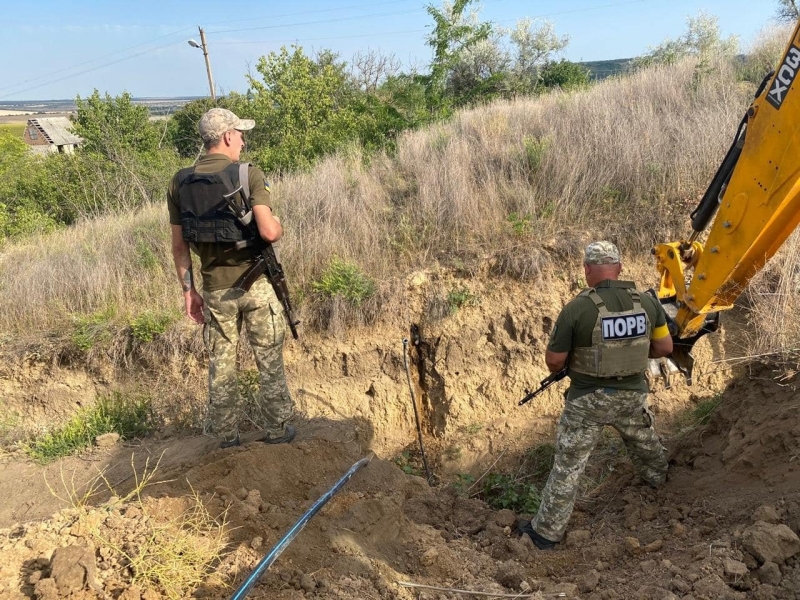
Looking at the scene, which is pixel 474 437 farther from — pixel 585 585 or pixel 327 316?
pixel 585 585

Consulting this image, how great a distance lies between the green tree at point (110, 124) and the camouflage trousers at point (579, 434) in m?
14.7

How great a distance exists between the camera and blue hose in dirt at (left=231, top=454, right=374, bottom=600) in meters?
2.23

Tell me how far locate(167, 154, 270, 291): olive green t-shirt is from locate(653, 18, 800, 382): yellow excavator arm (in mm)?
2883

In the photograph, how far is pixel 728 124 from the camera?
20.6 feet

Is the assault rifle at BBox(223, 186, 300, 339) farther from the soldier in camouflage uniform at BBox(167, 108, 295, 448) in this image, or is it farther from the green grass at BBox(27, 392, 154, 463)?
the green grass at BBox(27, 392, 154, 463)

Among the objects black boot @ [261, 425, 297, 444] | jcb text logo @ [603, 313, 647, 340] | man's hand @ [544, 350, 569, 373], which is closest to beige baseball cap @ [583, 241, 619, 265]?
jcb text logo @ [603, 313, 647, 340]

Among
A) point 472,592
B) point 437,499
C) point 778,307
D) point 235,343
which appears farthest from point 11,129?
point 778,307

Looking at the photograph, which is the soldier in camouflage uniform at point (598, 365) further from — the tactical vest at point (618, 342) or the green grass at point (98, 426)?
the green grass at point (98, 426)

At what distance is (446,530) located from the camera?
368cm

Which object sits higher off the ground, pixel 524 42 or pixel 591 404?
pixel 524 42

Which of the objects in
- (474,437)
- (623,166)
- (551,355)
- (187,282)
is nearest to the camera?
(551,355)

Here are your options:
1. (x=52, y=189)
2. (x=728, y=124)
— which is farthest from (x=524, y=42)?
(x=52, y=189)

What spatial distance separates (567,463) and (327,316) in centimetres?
293

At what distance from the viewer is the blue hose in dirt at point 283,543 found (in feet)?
7.32
